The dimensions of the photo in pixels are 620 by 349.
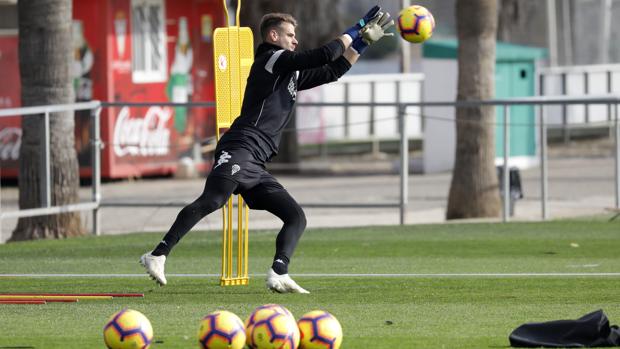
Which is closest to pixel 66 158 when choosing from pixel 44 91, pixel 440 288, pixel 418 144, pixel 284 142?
pixel 44 91

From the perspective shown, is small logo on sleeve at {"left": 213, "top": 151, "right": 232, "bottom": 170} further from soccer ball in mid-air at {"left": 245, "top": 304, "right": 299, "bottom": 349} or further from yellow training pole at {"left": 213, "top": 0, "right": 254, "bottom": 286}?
soccer ball in mid-air at {"left": 245, "top": 304, "right": 299, "bottom": 349}

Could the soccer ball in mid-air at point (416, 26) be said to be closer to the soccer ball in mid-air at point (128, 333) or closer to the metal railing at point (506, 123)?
the soccer ball in mid-air at point (128, 333)

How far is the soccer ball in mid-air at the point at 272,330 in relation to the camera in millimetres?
7355

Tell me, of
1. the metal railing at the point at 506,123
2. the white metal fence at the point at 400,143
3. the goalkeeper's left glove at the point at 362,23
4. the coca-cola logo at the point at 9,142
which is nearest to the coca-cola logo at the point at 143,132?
the coca-cola logo at the point at 9,142

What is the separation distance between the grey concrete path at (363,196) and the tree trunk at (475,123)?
569 millimetres

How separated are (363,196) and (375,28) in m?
13.5

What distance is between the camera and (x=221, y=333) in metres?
7.36

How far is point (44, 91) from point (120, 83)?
9.93 metres

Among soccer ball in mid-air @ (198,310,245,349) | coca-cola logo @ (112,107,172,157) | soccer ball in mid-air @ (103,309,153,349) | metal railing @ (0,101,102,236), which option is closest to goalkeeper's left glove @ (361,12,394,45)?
soccer ball in mid-air @ (198,310,245,349)

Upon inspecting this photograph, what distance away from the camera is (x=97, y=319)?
9.26 m

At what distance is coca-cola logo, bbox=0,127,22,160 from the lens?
2592 cm

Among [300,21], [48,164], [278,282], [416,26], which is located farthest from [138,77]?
[278,282]

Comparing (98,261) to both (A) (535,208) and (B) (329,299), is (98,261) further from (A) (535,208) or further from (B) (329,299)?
(A) (535,208)

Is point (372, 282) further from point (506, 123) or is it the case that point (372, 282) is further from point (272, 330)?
point (506, 123)
